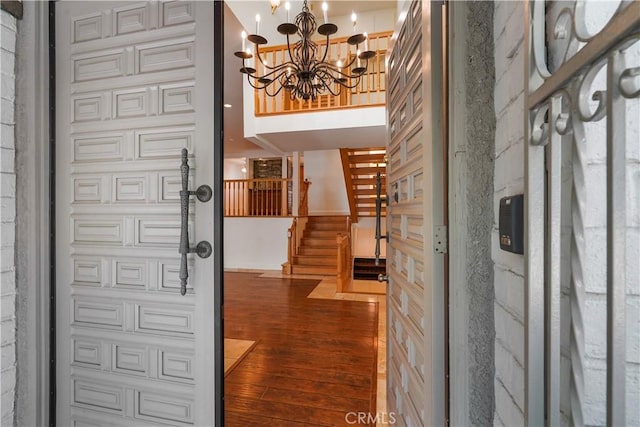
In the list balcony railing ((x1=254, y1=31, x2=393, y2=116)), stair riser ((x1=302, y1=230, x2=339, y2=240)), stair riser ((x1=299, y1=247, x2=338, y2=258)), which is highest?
balcony railing ((x1=254, y1=31, x2=393, y2=116))

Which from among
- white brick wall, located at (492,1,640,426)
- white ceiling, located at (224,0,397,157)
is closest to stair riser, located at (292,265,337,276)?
white ceiling, located at (224,0,397,157)

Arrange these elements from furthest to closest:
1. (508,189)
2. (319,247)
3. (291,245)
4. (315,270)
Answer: (319,247) < (291,245) < (315,270) < (508,189)

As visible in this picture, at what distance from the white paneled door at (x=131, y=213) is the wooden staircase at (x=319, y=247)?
4.88 meters

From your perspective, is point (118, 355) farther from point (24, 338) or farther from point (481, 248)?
point (481, 248)

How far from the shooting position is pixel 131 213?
121 centimetres

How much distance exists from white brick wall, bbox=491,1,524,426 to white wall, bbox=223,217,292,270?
6.19 m

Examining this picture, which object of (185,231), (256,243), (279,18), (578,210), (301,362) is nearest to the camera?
(578,210)

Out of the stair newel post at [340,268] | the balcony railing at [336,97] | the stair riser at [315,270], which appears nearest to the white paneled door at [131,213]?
the balcony railing at [336,97]

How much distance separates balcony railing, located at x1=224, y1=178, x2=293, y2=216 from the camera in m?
7.19

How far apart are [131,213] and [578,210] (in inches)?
55.8

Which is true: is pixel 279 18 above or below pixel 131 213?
above

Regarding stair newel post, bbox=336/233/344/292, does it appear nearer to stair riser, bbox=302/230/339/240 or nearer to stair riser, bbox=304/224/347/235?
stair riser, bbox=302/230/339/240

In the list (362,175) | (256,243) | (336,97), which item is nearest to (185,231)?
(336,97)

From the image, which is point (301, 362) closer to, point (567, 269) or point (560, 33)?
point (567, 269)
